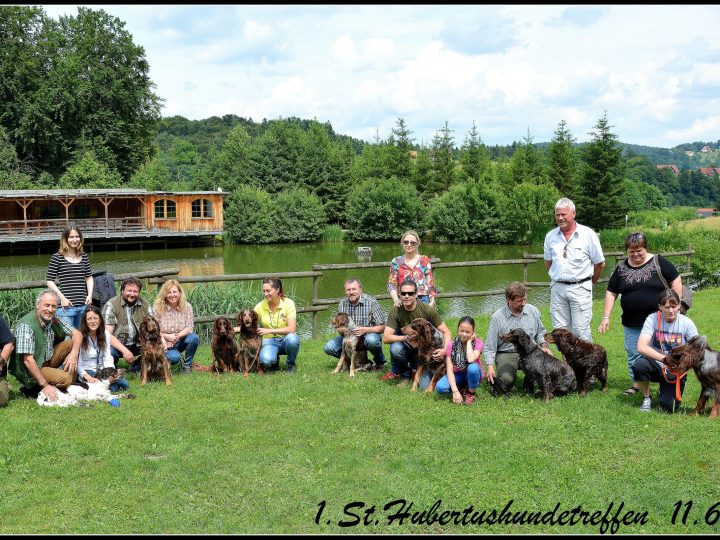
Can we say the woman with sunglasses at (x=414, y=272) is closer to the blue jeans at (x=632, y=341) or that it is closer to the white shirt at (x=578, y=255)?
the white shirt at (x=578, y=255)

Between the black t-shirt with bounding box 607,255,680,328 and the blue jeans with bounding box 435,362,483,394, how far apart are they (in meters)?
1.50

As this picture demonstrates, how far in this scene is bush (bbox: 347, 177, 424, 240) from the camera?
4594 centimetres

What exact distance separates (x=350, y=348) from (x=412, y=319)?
3.16 feet

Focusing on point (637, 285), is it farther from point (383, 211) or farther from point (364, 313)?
point (383, 211)

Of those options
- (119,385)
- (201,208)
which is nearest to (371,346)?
(119,385)

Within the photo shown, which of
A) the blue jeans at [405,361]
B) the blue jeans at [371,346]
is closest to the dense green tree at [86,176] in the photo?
the blue jeans at [371,346]

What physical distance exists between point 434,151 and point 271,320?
47.4m

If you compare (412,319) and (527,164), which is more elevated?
(527,164)

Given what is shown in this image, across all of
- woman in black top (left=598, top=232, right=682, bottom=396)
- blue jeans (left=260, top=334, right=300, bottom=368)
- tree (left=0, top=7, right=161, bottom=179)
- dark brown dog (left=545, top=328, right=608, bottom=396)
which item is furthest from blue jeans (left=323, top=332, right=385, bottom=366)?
tree (left=0, top=7, right=161, bottom=179)

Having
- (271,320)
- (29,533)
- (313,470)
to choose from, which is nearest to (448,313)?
(271,320)

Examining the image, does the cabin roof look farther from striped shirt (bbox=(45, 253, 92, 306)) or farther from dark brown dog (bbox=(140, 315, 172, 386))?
dark brown dog (bbox=(140, 315, 172, 386))

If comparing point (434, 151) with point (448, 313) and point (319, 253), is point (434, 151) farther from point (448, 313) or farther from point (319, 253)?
point (448, 313)

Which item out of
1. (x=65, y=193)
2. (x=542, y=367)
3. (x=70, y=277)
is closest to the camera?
(x=542, y=367)

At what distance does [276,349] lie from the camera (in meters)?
7.68
